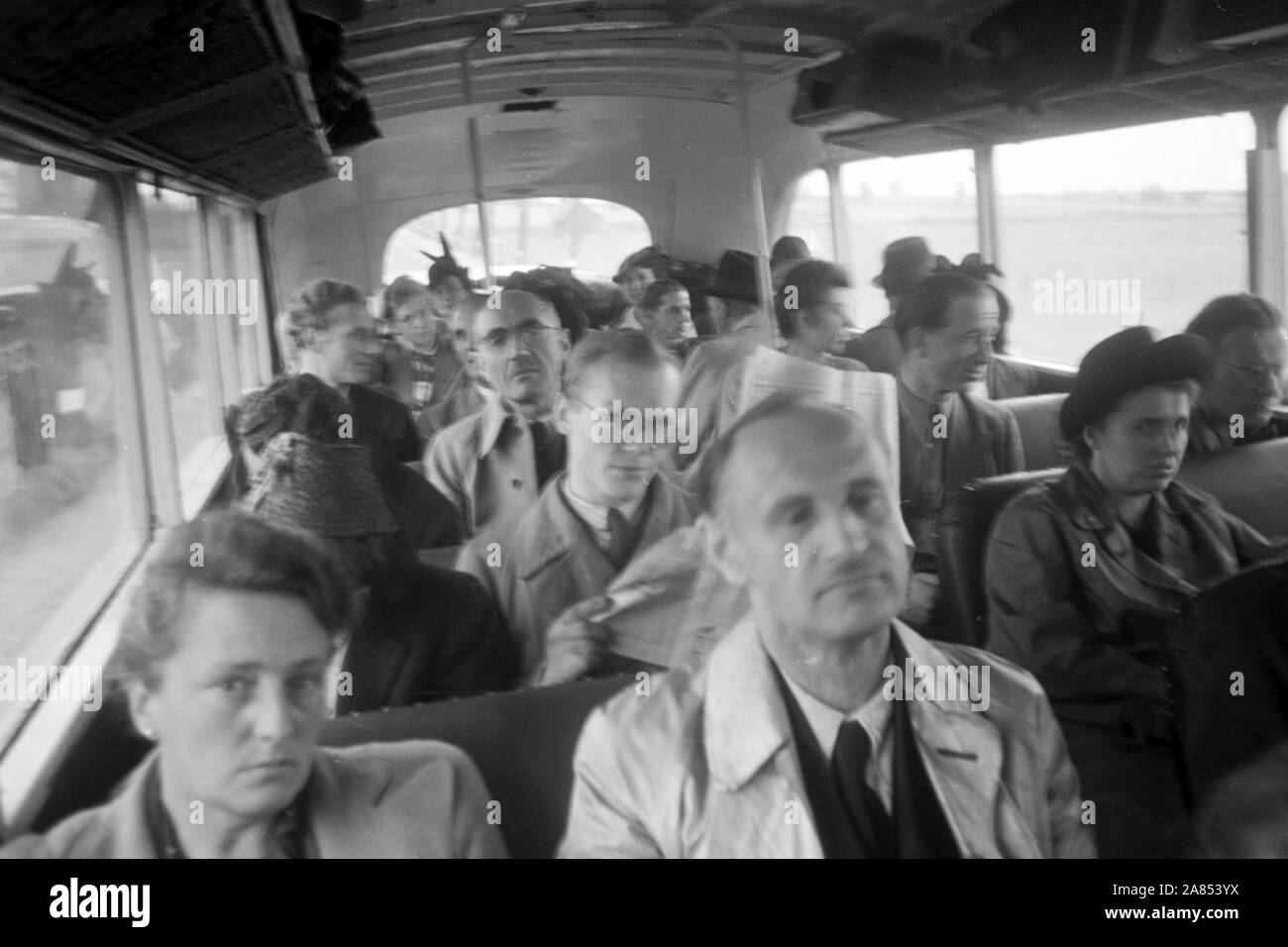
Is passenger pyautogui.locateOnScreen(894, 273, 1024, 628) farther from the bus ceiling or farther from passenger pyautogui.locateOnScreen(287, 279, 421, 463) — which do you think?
passenger pyautogui.locateOnScreen(287, 279, 421, 463)

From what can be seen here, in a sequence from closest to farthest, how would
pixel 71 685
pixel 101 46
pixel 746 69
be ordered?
pixel 101 46 < pixel 71 685 < pixel 746 69

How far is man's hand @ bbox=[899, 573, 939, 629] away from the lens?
1795mm

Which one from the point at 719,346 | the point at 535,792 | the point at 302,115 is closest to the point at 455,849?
the point at 535,792

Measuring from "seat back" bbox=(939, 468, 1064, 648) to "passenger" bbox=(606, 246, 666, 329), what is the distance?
0.56m

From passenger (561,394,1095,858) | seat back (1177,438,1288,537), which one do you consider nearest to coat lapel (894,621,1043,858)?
passenger (561,394,1095,858)

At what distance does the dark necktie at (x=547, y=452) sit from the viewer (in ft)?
5.76

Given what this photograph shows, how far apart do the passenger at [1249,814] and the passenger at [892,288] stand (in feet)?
2.70

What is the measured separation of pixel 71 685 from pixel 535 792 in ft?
2.17

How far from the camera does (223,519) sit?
167 cm

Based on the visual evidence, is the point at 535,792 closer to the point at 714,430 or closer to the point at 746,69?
the point at 714,430

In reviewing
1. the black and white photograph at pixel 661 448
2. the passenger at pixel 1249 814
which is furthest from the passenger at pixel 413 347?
the passenger at pixel 1249 814

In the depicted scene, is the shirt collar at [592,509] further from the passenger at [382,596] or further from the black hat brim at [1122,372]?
the black hat brim at [1122,372]

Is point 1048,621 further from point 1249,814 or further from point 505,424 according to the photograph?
point 505,424

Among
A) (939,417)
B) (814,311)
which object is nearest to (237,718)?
(814,311)
